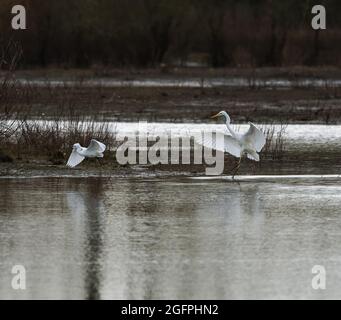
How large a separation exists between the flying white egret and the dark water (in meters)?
0.86

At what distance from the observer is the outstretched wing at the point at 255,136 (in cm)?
1988

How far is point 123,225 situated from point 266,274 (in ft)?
11.1

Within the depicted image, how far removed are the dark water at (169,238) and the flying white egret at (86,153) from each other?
2.81ft

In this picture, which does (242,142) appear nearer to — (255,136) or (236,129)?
(255,136)

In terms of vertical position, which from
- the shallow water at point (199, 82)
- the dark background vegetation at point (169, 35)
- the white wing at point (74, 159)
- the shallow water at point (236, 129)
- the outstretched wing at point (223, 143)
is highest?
the dark background vegetation at point (169, 35)

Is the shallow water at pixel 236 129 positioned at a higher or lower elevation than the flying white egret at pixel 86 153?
lower

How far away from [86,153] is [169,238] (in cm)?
668

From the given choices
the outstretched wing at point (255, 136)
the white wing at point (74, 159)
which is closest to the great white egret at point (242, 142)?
the outstretched wing at point (255, 136)

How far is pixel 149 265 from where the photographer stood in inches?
476

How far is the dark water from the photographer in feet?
36.6

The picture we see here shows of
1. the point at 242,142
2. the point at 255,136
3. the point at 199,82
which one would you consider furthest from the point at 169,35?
the point at 255,136

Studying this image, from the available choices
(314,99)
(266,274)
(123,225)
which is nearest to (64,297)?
(266,274)

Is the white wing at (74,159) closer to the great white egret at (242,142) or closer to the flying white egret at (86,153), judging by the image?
the flying white egret at (86,153)

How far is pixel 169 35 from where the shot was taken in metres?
57.9
